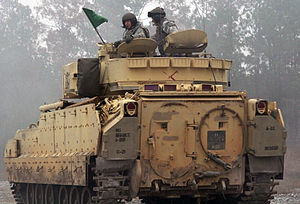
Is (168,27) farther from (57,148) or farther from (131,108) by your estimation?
(131,108)

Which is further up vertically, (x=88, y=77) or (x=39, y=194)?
(x=88, y=77)

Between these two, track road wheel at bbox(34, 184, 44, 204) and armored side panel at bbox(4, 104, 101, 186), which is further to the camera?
track road wheel at bbox(34, 184, 44, 204)

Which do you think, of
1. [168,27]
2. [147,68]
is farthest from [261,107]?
[168,27]

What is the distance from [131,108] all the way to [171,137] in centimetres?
101

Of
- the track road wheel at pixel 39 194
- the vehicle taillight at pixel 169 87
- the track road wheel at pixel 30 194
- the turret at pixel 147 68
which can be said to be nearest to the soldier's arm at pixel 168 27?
the turret at pixel 147 68

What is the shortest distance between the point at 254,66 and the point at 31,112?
60.7ft

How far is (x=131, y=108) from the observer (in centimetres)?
1444

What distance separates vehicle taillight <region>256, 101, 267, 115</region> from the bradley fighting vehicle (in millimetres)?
19

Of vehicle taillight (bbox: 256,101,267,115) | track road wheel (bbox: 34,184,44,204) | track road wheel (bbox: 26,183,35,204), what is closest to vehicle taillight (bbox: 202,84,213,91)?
vehicle taillight (bbox: 256,101,267,115)

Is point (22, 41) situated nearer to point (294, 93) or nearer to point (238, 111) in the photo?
point (294, 93)

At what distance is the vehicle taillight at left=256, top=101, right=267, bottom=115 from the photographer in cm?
1507

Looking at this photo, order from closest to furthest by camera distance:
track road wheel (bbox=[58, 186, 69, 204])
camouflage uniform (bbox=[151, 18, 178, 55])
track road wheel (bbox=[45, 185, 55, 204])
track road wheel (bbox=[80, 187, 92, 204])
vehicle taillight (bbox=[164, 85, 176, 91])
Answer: vehicle taillight (bbox=[164, 85, 176, 91])
track road wheel (bbox=[80, 187, 92, 204])
camouflage uniform (bbox=[151, 18, 178, 55])
track road wheel (bbox=[58, 186, 69, 204])
track road wheel (bbox=[45, 185, 55, 204])

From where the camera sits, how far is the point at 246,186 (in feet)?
50.5

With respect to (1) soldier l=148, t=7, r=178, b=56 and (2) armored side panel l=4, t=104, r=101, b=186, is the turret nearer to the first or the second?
(1) soldier l=148, t=7, r=178, b=56
